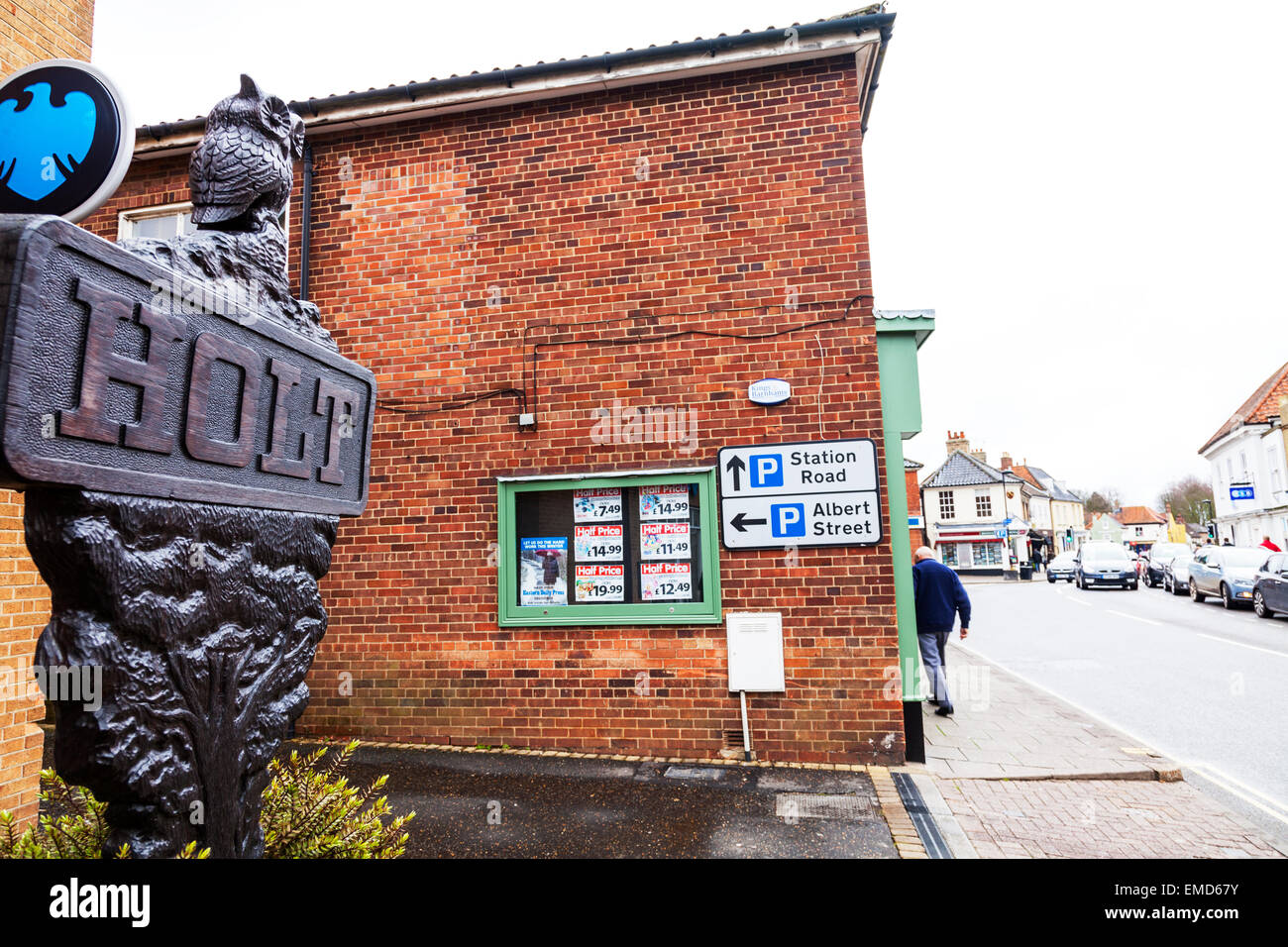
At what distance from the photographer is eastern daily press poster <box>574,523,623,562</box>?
6.01 m

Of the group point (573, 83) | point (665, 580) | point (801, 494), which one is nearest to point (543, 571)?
point (665, 580)

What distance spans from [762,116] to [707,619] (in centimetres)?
436

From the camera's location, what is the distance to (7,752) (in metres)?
3.61

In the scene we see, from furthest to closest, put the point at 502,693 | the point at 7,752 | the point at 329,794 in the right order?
1. the point at 502,693
2. the point at 7,752
3. the point at 329,794

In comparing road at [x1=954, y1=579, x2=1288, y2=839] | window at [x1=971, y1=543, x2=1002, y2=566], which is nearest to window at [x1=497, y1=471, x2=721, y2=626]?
road at [x1=954, y1=579, x2=1288, y2=839]

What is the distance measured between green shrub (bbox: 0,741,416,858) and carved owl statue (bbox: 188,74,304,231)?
6.05 ft

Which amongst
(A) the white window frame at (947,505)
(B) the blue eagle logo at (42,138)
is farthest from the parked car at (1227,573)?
(A) the white window frame at (947,505)

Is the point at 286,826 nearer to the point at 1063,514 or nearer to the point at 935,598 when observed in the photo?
the point at 935,598

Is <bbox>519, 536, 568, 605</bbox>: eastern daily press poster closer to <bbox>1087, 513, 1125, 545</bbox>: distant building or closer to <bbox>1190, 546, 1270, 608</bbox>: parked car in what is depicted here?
<bbox>1190, 546, 1270, 608</bbox>: parked car

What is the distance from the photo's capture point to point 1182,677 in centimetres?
933

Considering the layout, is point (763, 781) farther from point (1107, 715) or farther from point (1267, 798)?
point (1107, 715)

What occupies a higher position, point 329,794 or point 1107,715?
point 329,794

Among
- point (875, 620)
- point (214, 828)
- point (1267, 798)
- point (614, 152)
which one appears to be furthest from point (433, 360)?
point (1267, 798)

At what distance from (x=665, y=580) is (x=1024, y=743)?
3486 mm
